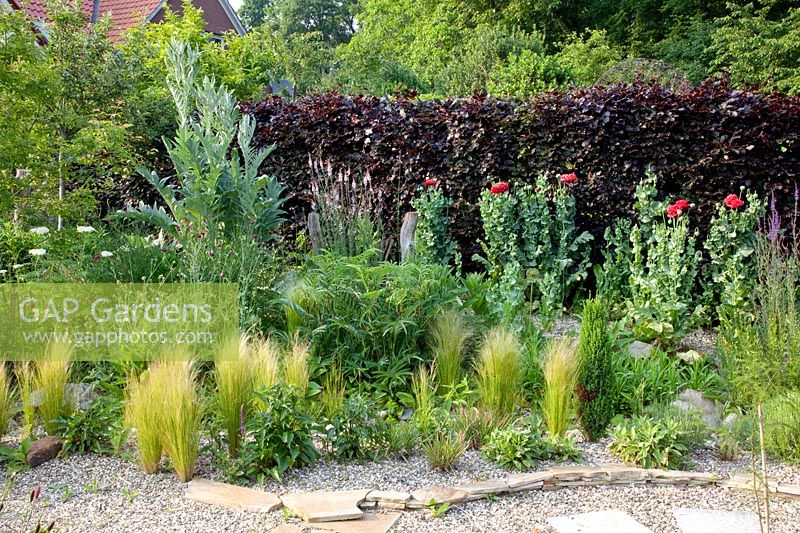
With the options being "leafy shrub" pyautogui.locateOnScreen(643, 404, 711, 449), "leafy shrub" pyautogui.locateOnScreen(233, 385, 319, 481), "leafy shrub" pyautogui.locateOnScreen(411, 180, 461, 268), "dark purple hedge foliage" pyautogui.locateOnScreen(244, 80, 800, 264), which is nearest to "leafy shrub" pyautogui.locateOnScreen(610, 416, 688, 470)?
"leafy shrub" pyautogui.locateOnScreen(643, 404, 711, 449)

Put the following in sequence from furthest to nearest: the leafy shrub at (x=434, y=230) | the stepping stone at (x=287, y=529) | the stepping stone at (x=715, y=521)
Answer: the leafy shrub at (x=434, y=230) → the stepping stone at (x=715, y=521) → the stepping stone at (x=287, y=529)

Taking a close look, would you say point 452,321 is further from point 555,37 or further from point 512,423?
point 555,37

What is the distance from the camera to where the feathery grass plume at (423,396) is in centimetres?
370

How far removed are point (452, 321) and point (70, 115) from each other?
3682 mm

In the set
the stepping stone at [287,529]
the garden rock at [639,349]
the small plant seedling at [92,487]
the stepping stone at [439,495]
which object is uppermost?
the garden rock at [639,349]

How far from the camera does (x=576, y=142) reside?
624 cm

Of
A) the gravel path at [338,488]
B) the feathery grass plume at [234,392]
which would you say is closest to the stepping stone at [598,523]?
the gravel path at [338,488]

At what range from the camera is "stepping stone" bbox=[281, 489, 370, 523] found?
2830 mm

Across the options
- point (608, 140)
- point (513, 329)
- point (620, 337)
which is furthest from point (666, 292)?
point (608, 140)

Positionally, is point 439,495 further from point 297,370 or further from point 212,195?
point 212,195

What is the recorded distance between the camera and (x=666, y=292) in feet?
16.8

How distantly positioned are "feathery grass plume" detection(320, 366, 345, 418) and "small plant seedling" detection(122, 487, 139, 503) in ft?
3.16

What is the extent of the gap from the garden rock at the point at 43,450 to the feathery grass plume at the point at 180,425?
613 millimetres

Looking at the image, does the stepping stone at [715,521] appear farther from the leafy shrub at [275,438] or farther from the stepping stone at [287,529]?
the leafy shrub at [275,438]
